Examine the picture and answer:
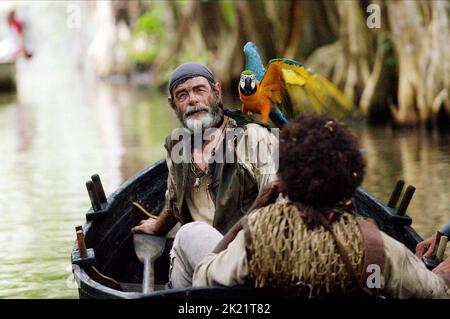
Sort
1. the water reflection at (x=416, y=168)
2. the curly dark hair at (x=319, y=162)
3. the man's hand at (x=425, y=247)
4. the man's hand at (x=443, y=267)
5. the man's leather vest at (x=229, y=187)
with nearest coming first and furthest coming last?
the curly dark hair at (x=319, y=162) < the man's hand at (x=443, y=267) < the man's hand at (x=425, y=247) < the man's leather vest at (x=229, y=187) < the water reflection at (x=416, y=168)

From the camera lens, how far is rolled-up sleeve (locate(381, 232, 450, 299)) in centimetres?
378

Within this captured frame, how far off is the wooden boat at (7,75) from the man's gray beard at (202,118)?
22286 millimetres

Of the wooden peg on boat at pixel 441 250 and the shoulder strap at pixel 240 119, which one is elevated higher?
the shoulder strap at pixel 240 119

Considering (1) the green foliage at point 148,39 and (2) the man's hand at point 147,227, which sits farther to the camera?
(1) the green foliage at point 148,39

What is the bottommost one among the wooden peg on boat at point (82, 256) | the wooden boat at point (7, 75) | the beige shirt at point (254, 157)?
the wooden peg on boat at point (82, 256)

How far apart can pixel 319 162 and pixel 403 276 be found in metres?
0.56

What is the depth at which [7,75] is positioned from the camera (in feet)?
90.6

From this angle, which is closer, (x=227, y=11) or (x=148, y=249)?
(x=148, y=249)

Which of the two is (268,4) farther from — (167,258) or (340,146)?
(340,146)

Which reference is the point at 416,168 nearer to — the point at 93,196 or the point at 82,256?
the point at 93,196

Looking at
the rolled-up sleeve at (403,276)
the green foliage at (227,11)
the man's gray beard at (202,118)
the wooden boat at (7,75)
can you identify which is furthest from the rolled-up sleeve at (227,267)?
the wooden boat at (7,75)

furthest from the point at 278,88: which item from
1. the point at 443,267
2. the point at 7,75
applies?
the point at 7,75

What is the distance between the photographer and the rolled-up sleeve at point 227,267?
384 centimetres

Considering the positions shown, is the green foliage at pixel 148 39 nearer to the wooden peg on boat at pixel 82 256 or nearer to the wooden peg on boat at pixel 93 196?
the wooden peg on boat at pixel 93 196
